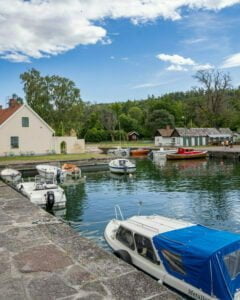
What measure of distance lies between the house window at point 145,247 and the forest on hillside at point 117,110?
44.9m

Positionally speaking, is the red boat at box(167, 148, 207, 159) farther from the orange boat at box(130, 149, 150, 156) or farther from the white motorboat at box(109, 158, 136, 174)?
the white motorboat at box(109, 158, 136, 174)

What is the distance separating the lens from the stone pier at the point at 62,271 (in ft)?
18.3

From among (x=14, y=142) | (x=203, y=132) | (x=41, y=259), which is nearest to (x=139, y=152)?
(x=203, y=132)

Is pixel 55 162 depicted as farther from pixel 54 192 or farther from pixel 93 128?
pixel 93 128

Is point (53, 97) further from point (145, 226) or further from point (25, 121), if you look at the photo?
point (145, 226)

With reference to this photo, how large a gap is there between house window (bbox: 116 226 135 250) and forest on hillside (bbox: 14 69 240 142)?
43.7m

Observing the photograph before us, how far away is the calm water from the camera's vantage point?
16.7 metres

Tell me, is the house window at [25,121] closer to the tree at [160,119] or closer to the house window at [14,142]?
the house window at [14,142]

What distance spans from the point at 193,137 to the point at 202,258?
67.8 m

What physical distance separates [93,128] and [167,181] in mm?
67511

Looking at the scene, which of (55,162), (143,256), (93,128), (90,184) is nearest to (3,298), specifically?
(143,256)

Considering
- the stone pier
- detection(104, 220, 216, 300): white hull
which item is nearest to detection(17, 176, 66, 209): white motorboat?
detection(104, 220, 216, 300): white hull

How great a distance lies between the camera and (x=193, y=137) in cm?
7300

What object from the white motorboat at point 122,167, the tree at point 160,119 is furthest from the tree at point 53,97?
the tree at point 160,119
